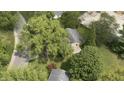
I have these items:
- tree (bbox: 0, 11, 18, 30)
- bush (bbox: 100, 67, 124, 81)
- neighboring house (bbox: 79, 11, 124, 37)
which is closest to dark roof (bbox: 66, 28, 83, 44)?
neighboring house (bbox: 79, 11, 124, 37)

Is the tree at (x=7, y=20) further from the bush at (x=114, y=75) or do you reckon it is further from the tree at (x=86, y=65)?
the bush at (x=114, y=75)

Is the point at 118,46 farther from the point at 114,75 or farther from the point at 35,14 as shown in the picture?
the point at 35,14

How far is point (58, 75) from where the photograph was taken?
14664 millimetres

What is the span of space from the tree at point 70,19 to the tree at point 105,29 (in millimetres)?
657

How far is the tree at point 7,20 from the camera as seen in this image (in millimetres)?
15727

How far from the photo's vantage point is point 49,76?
1475cm

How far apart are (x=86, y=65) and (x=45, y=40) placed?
1.69m

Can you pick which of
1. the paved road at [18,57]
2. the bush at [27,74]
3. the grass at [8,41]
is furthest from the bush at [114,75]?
the grass at [8,41]

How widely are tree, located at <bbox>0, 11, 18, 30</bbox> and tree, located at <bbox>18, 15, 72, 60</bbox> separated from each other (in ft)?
2.21
